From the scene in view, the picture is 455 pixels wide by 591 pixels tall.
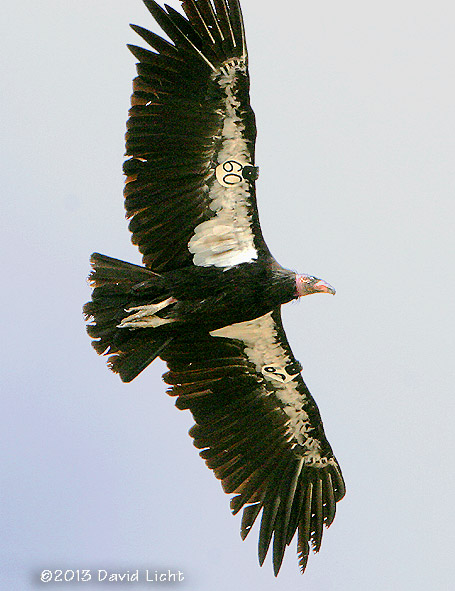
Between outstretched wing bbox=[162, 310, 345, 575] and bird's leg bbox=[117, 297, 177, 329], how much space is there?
602 mm

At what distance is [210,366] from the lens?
472 inches

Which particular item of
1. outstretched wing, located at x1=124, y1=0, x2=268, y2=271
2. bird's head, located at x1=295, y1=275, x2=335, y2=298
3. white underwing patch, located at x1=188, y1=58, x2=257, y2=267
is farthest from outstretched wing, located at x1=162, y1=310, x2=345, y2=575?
outstretched wing, located at x1=124, y1=0, x2=268, y2=271

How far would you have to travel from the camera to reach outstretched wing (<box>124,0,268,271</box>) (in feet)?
35.4

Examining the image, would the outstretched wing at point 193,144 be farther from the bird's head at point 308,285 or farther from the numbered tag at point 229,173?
the bird's head at point 308,285

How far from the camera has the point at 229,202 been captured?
11344mm

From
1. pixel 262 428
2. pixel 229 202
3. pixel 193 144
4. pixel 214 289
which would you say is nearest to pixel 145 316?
pixel 214 289

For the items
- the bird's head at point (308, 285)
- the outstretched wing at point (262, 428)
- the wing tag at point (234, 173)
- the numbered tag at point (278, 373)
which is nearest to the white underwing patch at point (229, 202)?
the wing tag at point (234, 173)

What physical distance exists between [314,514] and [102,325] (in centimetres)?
304

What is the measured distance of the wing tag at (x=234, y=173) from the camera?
11.1 m

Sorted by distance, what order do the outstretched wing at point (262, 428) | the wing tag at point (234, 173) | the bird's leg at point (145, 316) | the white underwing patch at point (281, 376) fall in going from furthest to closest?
the white underwing patch at point (281, 376) < the outstretched wing at point (262, 428) < the bird's leg at point (145, 316) < the wing tag at point (234, 173)

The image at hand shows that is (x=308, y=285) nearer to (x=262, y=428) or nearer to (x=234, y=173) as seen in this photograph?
(x=234, y=173)

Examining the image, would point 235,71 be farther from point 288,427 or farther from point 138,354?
point 288,427

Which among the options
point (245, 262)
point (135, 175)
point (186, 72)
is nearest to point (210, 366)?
point (245, 262)

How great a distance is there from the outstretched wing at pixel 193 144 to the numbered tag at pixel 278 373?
1303 millimetres
